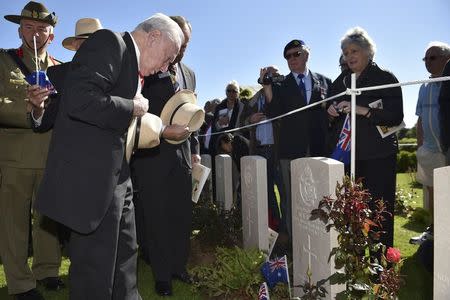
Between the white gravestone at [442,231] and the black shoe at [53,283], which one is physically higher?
the white gravestone at [442,231]

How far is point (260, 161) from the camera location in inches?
177

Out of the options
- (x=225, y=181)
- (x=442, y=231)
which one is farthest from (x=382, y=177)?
(x=225, y=181)

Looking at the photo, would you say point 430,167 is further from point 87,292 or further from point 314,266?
point 87,292

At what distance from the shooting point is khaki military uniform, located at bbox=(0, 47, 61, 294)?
3.76m

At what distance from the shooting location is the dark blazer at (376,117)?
3.73 metres

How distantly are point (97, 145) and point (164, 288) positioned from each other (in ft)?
7.04

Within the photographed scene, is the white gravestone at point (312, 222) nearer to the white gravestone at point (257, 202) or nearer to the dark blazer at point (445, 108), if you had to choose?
the white gravestone at point (257, 202)

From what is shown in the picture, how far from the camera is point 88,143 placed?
2289 mm

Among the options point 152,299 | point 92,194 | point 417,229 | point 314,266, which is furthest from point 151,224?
point 417,229

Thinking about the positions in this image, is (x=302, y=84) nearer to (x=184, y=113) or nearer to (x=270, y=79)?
(x=270, y=79)

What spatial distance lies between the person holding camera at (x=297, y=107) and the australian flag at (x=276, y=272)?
4.67 ft

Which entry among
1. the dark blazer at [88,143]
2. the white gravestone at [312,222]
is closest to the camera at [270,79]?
the white gravestone at [312,222]

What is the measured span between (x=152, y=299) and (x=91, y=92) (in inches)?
93.8

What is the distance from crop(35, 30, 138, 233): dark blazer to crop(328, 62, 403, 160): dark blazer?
Result: 227 centimetres
